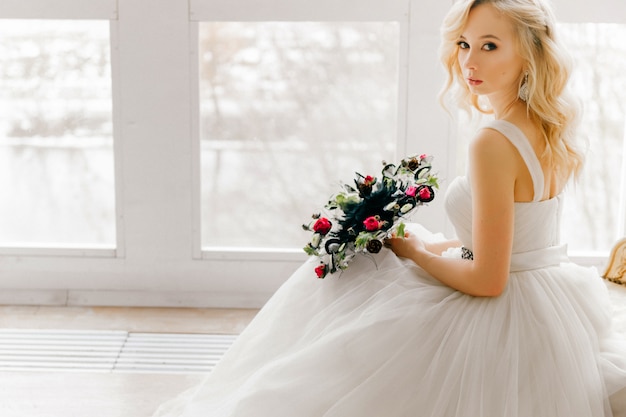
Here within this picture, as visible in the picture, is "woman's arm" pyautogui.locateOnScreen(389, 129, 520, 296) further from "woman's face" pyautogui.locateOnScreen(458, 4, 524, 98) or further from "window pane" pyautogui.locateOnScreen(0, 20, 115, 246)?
"window pane" pyautogui.locateOnScreen(0, 20, 115, 246)

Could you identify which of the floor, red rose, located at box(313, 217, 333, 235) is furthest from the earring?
the floor

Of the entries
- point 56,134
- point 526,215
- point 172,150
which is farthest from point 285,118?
point 526,215

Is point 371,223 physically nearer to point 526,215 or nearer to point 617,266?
point 526,215

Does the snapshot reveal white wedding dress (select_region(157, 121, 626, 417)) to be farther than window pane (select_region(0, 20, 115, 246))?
No

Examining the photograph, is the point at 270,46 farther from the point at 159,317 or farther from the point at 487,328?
the point at 487,328

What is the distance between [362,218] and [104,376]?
1388 millimetres

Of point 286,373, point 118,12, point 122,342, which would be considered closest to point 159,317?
point 122,342

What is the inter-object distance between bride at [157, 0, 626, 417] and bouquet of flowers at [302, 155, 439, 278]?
0.06m

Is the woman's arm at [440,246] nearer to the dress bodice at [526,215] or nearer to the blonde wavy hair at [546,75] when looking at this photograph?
the dress bodice at [526,215]

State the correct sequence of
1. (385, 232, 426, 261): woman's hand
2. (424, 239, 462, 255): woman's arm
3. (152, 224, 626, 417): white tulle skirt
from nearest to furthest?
(152, 224, 626, 417): white tulle skirt
(385, 232, 426, 261): woman's hand
(424, 239, 462, 255): woman's arm

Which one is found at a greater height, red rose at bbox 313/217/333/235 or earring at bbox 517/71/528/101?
earring at bbox 517/71/528/101

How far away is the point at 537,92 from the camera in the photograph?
78.9 inches

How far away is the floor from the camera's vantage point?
2719mm

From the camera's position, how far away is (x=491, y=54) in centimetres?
202
